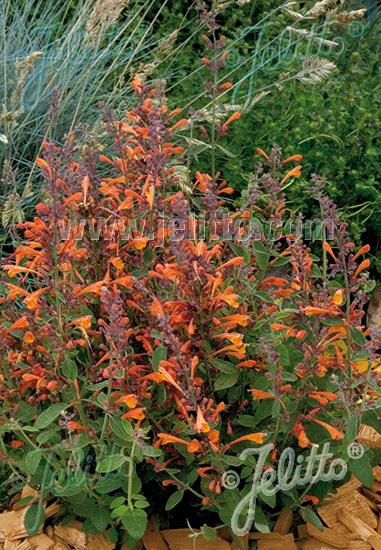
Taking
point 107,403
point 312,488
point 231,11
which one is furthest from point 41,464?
point 231,11

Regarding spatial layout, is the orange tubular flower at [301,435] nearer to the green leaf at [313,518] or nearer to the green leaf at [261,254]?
the green leaf at [313,518]

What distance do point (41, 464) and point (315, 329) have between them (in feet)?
2.38

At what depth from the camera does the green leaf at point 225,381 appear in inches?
87.3

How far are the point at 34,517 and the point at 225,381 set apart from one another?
0.59 metres

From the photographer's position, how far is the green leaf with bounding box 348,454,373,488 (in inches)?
87.7

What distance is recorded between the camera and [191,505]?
2.46 m

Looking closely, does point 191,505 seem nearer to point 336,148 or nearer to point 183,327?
point 183,327

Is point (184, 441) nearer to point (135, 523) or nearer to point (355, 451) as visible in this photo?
point (135, 523)

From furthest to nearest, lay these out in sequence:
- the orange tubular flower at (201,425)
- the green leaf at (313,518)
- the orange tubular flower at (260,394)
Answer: the green leaf at (313,518)
the orange tubular flower at (260,394)
the orange tubular flower at (201,425)

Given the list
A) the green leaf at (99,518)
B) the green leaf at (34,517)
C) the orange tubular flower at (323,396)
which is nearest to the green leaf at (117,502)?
the green leaf at (99,518)

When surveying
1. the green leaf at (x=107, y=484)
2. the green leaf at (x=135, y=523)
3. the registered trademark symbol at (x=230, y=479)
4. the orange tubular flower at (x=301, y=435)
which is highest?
the orange tubular flower at (x=301, y=435)

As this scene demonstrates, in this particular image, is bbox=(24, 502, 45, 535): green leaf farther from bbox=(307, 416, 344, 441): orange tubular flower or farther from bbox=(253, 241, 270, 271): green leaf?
bbox=(253, 241, 270, 271): green leaf

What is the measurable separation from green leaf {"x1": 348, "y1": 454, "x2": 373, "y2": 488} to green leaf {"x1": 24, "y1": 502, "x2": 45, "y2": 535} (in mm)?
759

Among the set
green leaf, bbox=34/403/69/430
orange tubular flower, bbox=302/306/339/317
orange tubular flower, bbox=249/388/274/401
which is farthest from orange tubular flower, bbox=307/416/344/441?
green leaf, bbox=34/403/69/430
